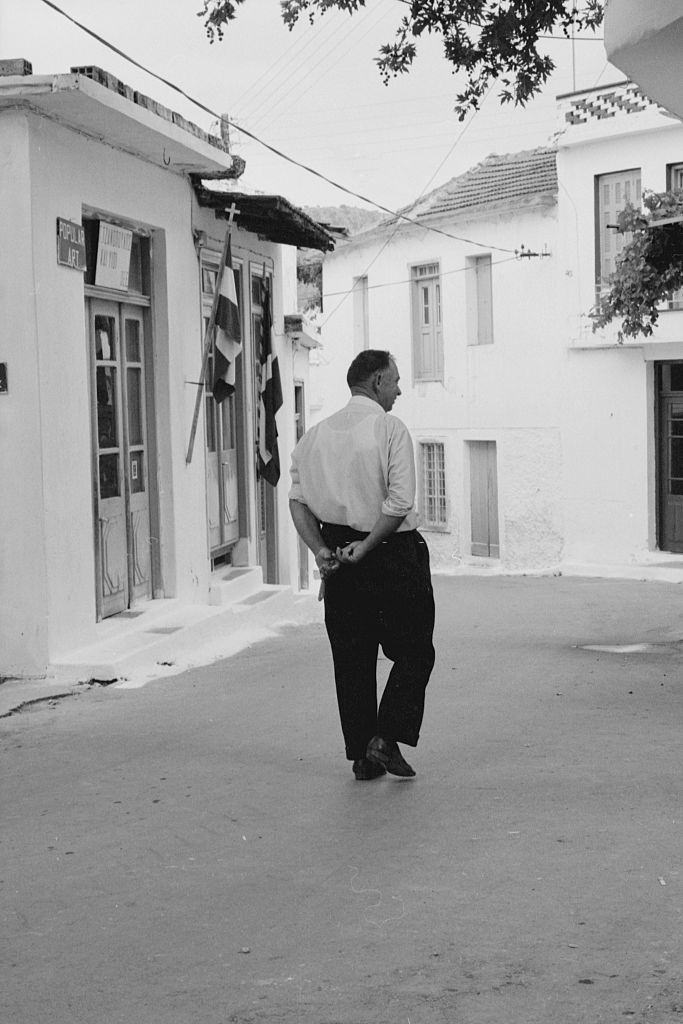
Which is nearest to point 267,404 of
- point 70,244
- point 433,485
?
point 70,244

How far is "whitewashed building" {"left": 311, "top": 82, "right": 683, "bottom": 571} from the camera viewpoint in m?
23.2

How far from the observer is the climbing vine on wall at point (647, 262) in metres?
12.7

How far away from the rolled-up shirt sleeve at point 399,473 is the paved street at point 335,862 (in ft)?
3.77

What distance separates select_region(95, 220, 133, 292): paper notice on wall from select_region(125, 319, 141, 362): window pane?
429mm

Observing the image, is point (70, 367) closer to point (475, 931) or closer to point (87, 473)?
point (87, 473)

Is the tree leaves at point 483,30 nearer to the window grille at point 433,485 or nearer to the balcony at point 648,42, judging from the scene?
the balcony at point 648,42

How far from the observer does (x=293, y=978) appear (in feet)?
12.2

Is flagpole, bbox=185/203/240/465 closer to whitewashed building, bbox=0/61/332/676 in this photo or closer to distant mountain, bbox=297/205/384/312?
whitewashed building, bbox=0/61/332/676

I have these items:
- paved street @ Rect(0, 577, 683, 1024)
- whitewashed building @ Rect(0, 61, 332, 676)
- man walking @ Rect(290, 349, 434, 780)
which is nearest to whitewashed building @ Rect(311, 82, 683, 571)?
whitewashed building @ Rect(0, 61, 332, 676)

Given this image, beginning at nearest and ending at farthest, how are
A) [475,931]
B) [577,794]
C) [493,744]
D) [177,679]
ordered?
[475,931]
[577,794]
[493,744]
[177,679]

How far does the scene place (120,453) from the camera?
10.4 meters

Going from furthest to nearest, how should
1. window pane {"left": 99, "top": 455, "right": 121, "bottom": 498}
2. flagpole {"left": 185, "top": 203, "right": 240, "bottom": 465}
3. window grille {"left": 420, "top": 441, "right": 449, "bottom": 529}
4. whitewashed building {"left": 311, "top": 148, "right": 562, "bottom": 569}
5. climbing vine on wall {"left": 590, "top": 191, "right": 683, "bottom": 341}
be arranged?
window grille {"left": 420, "top": 441, "right": 449, "bottom": 529}
whitewashed building {"left": 311, "top": 148, "right": 562, "bottom": 569}
climbing vine on wall {"left": 590, "top": 191, "right": 683, "bottom": 341}
flagpole {"left": 185, "top": 203, "right": 240, "bottom": 465}
window pane {"left": 99, "top": 455, "right": 121, "bottom": 498}

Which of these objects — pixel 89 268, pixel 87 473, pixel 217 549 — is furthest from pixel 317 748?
pixel 217 549

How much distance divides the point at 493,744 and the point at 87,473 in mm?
4026
